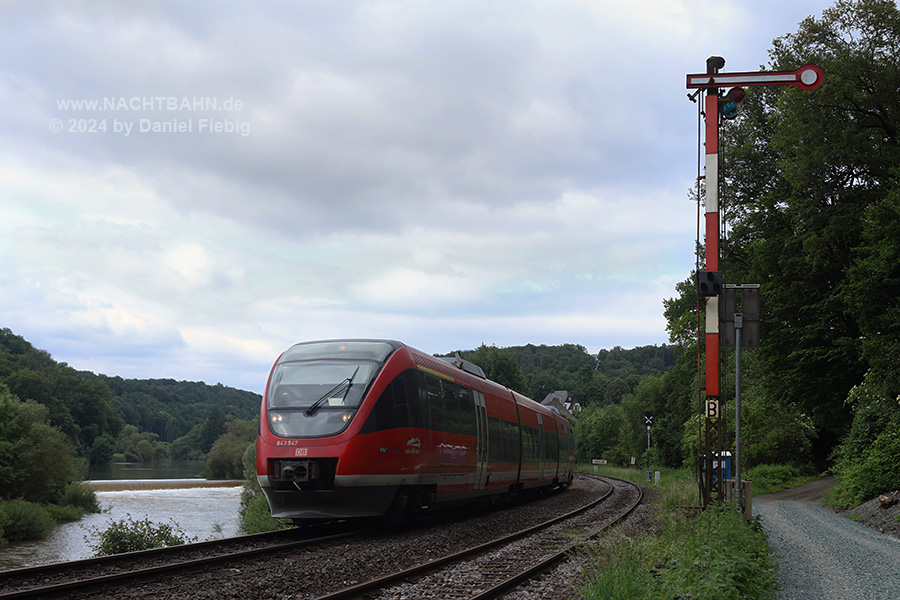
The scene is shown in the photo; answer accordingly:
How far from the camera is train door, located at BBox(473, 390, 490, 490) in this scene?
1752 centimetres

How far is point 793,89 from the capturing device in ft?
83.7

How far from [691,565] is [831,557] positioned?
5981mm

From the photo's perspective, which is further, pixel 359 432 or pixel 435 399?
pixel 435 399

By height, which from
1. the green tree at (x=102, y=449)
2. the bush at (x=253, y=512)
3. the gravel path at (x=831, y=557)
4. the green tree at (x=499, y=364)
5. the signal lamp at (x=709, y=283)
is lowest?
the green tree at (x=102, y=449)

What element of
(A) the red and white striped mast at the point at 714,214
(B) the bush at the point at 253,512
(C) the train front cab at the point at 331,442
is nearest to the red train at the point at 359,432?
(C) the train front cab at the point at 331,442

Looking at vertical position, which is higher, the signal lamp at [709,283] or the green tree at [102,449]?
the signal lamp at [709,283]

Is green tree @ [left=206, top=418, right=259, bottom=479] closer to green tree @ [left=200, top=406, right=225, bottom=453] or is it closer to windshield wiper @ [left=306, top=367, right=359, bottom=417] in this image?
green tree @ [left=200, top=406, right=225, bottom=453]

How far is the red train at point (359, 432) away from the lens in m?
12.2

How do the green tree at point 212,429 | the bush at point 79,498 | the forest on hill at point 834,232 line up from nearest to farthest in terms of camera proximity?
the forest on hill at point 834,232 → the bush at point 79,498 → the green tree at point 212,429

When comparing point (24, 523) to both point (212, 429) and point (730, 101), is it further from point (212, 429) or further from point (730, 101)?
point (212, 429)

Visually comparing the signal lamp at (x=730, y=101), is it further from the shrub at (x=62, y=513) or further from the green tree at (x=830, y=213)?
the shrub at (x=62, y=513)

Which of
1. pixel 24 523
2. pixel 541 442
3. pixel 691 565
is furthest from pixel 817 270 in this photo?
pixel 24 523

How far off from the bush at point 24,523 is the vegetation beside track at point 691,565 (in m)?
32.1

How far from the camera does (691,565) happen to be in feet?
22.9
